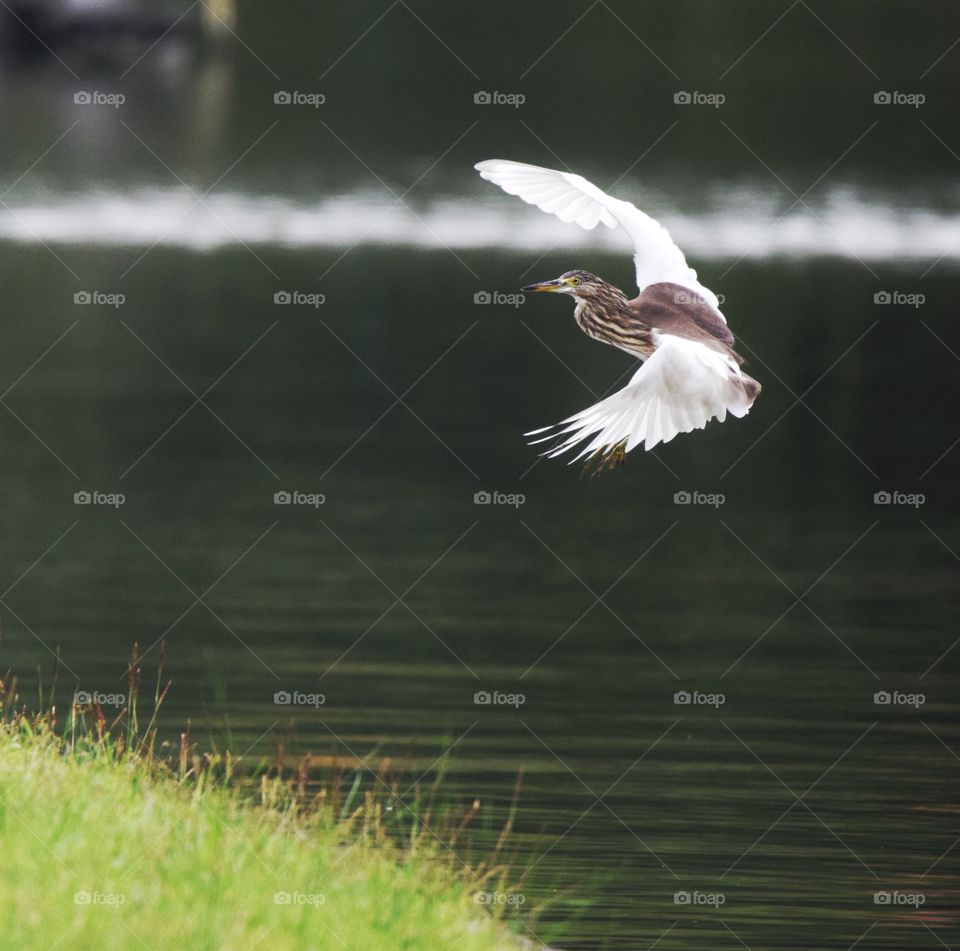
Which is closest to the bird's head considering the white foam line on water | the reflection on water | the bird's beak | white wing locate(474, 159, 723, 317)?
the bird's beak

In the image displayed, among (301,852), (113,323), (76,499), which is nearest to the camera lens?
(301,852)

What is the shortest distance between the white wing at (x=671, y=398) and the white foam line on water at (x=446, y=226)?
46.0 metres

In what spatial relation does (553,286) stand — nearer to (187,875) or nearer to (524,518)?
(187,875)

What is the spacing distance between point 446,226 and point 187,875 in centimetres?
5344

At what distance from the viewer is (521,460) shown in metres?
25.7

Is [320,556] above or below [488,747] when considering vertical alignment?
above

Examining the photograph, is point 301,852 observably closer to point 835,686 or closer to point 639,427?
point 639,427

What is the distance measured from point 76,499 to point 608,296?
45.1ft

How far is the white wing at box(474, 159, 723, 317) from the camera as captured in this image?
9.76 meters

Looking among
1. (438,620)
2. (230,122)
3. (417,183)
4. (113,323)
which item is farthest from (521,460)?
(230,122)

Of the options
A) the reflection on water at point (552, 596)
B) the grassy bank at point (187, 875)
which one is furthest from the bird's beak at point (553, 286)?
the reflection on water at point (552, 596)

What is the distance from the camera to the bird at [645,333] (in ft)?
29.4

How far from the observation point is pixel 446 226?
61.0 m

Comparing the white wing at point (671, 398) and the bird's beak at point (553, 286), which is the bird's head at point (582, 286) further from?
the white wing at point (671, 398)
